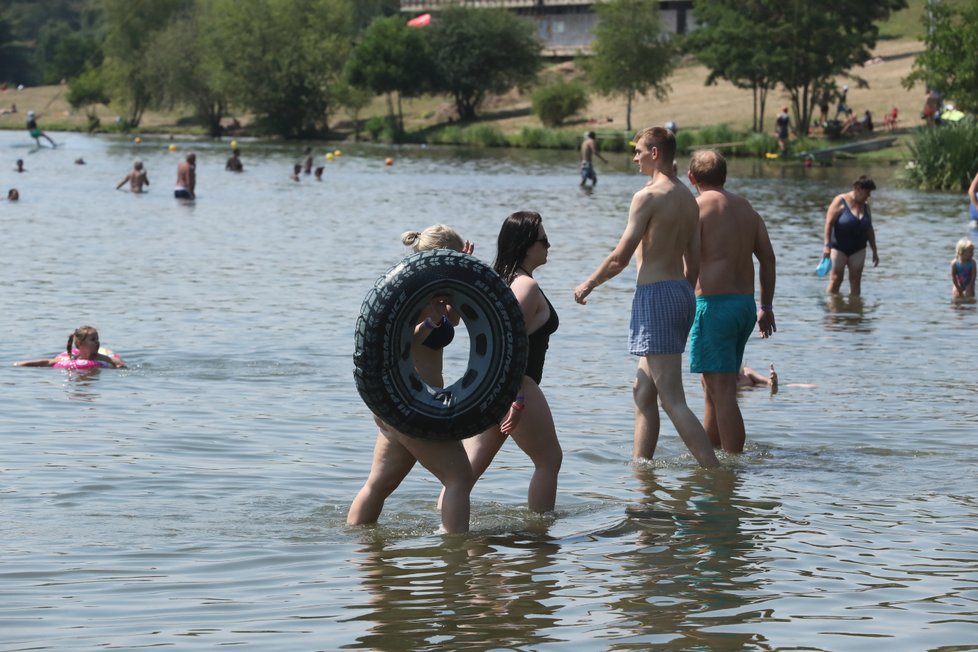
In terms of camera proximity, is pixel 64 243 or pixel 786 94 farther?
pixel 786 94

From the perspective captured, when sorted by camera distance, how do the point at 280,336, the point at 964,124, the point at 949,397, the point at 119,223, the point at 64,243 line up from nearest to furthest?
the point at 949,397
the point at 280,336
the point at 64,243
the point at 119,223
the point at 964,124

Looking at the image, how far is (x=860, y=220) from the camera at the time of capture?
56.9 feet

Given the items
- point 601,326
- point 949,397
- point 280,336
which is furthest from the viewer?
point 601,326

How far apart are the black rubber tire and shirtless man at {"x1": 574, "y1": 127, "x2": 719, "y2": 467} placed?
5.20 ft

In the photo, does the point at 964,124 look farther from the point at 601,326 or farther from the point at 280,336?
the point at 280,336

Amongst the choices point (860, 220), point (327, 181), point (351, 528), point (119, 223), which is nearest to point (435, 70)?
point (327, 181)

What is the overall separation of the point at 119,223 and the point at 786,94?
52836 mm

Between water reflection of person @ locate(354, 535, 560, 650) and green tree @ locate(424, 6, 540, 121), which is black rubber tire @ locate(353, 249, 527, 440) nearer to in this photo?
water reflection of person @ locate(354, 535, 560, 650)

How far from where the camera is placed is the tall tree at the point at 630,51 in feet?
256

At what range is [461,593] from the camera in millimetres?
6570

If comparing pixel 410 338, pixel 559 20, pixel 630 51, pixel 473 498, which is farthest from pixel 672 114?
pixel 410 338

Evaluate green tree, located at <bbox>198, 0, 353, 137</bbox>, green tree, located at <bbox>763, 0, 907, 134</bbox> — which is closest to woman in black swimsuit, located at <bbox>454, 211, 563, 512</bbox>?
green tree, located at <bbox>763, 0, 907, 134</bbox>

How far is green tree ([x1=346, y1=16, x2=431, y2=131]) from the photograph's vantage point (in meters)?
92.9

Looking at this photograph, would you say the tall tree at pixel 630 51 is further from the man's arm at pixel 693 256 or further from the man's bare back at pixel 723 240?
the man's arm at pixel 693 256
